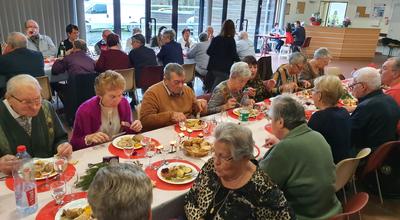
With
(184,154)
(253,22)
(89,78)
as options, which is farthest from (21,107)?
(253,22)

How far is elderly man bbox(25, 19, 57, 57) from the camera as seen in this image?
5684 millimetres

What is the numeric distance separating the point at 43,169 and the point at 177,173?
2.73 ft

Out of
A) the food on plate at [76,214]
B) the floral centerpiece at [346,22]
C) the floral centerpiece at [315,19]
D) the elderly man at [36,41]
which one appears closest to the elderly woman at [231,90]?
the food on plate at [76,214]

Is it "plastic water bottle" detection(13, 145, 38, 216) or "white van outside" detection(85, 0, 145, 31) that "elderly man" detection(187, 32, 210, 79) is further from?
"plastic water bottle" detection(13, 145, 38, 216)

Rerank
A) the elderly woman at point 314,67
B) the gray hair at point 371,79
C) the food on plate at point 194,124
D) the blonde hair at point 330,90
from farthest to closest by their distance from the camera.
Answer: the elderly woman at point 314,67, the gray hair at point 371,79, the food on plate at point 194,124, the blonde hair at point 330,90

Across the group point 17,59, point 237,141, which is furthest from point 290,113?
point 17,59

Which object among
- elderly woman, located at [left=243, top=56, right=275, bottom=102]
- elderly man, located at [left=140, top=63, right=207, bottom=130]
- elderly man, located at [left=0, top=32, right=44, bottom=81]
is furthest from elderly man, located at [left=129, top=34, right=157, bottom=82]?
elderly man, located at [left=140, top=63, right=207, bottom=130]

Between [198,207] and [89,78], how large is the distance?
10.1 ft

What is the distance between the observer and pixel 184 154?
7.65 feet

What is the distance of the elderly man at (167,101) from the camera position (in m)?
2.90

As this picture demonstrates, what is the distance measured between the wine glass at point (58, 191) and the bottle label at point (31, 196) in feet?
0.34

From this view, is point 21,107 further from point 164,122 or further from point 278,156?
point 278,156

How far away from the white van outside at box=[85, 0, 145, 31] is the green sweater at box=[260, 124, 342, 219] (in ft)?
22.8

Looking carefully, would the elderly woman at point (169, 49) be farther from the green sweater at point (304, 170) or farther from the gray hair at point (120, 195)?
the gray hair at point (120, 195)
